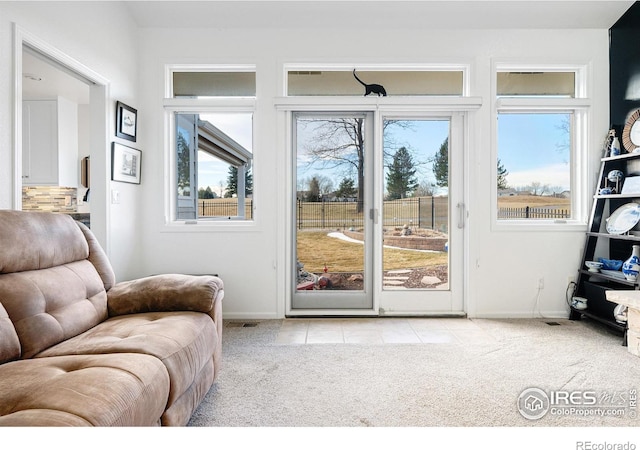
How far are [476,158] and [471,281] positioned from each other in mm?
1157

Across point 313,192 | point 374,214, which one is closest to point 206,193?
point 313,192

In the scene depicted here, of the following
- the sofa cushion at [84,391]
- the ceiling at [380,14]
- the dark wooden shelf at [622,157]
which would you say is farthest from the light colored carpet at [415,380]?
the ceiling at [380,14]

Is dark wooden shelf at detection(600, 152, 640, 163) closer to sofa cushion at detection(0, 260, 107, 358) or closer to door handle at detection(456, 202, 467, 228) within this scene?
door handle at detection(456, 202, 467, 228)

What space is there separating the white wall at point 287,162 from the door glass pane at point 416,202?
0.87 ft

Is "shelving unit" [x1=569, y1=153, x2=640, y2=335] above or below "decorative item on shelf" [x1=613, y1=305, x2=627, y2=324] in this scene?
above

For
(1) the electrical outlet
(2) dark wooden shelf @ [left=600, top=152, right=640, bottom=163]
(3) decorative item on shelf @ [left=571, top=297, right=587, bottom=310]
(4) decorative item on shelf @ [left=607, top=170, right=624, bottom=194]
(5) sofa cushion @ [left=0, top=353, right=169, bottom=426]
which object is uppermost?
(2) dark wooden shelf @ [left=600, top=152, right=640, bottom=163]

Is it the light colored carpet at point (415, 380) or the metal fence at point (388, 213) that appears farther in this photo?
the metal fence at point (388, 213)

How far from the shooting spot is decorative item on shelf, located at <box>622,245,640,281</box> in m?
3.11

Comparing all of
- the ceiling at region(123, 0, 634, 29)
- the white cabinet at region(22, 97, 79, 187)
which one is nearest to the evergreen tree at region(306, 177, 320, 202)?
the ceiling at region(123, 0, 634, 29)

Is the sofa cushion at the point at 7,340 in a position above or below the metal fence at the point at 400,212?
below

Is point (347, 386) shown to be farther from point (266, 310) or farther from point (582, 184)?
point (582, 184)

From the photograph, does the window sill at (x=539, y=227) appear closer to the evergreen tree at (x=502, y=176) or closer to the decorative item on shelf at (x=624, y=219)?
the decorative item on shelf at (x=624, y=219)

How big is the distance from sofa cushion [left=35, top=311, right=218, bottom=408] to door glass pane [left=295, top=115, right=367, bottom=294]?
6.01 feet

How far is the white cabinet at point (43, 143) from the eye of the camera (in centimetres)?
470
